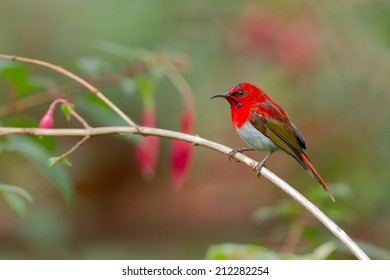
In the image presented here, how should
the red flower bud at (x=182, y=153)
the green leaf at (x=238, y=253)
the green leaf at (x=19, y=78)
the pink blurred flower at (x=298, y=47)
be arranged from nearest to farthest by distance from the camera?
the green leaf at (x=238, y=253), the green leaf at (x=19, y=78), the red flower bud at (x=182, y=153), the pink blurred flower at (x=298, y=47)

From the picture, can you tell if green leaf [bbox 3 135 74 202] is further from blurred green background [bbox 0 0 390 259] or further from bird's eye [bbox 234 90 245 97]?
blurred green background [bbox 0 0 390 259]

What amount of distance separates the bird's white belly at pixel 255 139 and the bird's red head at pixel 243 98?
0.03 metres

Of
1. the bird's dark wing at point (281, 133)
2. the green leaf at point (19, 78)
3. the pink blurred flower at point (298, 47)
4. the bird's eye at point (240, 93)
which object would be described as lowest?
the bird's dark wing at point (281, 133)

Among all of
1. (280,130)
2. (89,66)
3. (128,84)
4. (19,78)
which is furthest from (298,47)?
(19,78)

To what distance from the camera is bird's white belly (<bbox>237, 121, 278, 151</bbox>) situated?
2244 millimetres

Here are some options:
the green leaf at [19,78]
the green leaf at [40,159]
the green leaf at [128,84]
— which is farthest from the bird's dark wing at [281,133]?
the green leaf at [19,78]

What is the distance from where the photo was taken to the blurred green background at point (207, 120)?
14.1 ft

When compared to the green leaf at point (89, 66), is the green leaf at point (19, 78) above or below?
below

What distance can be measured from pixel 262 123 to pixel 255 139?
0.18ft

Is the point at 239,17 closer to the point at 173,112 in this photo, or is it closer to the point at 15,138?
the point at 173,112

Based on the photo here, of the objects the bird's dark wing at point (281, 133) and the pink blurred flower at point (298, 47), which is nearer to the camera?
the bird's dark wing at point (281, 133)

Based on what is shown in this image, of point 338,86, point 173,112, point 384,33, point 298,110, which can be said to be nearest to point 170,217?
point 173,112

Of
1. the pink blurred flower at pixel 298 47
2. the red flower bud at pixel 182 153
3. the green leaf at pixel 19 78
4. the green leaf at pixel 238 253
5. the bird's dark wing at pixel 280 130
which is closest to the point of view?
the green leaf at pixel 238 253

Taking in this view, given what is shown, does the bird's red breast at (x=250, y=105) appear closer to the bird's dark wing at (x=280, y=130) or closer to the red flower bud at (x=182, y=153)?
the bird's dark wing at (x=280, y=130)
